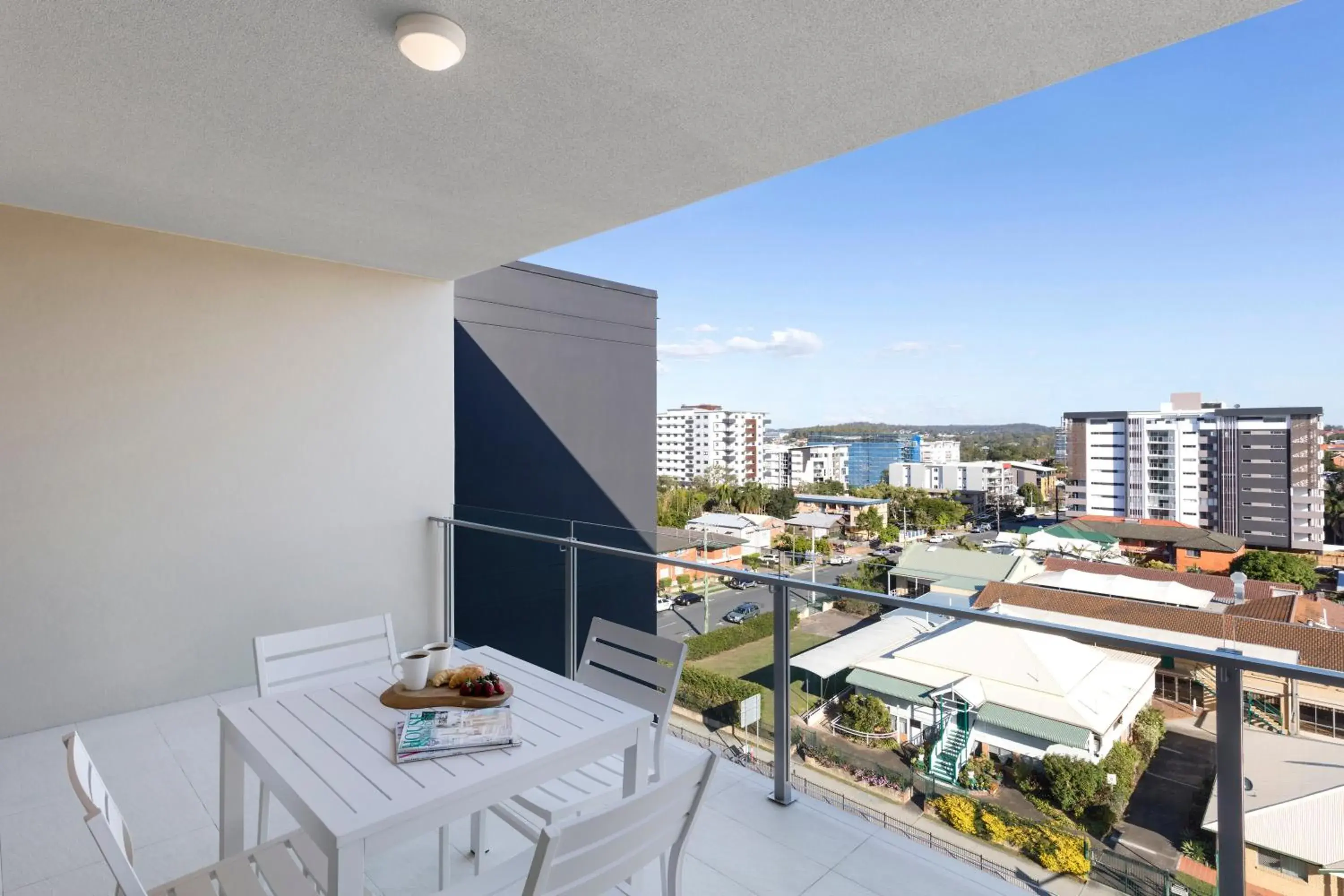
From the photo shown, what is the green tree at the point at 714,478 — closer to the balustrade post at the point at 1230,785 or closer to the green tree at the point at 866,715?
the green tree at the point at 866,715

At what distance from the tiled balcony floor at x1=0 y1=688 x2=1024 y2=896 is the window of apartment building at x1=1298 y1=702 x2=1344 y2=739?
0.99 meters

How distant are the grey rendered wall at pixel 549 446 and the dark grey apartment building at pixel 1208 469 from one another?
6698 millimetres

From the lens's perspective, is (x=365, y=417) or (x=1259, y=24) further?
(x=1259, y=24)

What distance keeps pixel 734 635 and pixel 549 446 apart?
150 inches

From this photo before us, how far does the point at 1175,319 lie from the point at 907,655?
173 ft

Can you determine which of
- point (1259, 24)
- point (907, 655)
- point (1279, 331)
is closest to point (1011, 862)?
point (907, 655)

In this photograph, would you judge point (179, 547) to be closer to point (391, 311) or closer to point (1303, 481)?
point (391, 311)

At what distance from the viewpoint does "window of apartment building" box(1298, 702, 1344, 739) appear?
4.69 feet

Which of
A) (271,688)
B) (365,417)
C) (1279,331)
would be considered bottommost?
(271,688)

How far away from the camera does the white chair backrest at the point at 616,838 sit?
42.2 inches

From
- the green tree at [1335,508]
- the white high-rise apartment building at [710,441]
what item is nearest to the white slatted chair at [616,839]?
the green tree at [1335,508]

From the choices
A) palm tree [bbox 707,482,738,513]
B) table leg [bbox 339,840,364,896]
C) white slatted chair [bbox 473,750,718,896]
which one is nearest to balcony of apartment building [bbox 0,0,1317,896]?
table leg [bbox 339,840,364,896]

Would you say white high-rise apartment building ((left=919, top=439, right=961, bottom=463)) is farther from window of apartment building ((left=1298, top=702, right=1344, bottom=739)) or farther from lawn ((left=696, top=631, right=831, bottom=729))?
window of apartment building ((left=1298, top=702, right=1344, bottom=739))

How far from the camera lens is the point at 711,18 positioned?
1757mm
